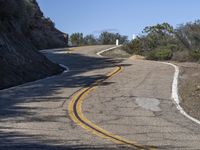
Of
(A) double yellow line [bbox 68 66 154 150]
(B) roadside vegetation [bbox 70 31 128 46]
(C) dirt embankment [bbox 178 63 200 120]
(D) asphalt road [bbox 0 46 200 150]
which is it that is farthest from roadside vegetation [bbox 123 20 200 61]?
(B) roadside vegetation [bbox 70 31 128 46]

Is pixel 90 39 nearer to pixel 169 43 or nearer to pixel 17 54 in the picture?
pixel 169 43

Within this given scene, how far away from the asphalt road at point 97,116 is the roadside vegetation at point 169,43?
13812 mm

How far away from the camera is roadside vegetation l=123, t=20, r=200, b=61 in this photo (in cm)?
3854

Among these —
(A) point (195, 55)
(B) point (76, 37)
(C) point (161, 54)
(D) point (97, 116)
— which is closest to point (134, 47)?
(C) point (161, 54)

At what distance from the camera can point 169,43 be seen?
152 feet

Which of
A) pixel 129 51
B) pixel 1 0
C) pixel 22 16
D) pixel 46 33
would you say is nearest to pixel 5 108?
pixel 1 0

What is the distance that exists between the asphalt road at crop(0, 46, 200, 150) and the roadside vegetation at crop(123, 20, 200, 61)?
13.8 metres

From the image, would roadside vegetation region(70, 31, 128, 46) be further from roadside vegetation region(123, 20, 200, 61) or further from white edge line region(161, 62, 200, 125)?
white edge line region(161, 62, 200, 125)

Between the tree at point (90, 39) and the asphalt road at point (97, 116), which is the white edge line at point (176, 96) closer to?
the asphalt road at point (97, 116)

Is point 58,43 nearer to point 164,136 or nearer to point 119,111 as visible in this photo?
point 119,111

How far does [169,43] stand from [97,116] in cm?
3227

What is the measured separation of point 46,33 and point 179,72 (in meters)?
35.8

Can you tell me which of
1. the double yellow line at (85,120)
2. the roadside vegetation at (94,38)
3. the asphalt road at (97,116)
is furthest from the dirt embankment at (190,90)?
the roadside vegetation at (94,38)

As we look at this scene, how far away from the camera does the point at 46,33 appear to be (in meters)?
61.7
